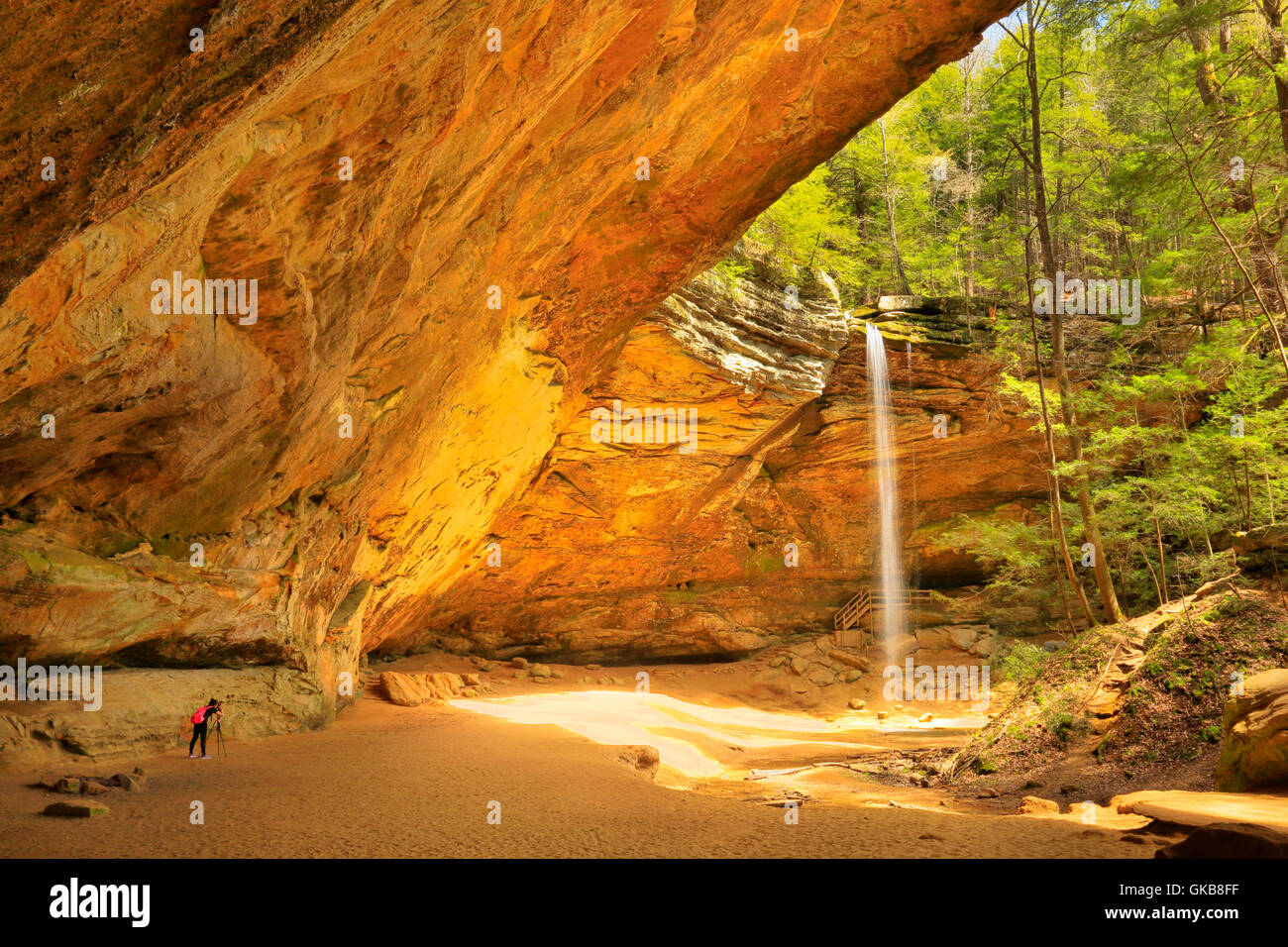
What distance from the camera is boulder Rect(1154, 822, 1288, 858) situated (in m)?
4.17

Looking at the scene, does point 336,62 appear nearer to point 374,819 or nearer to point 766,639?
point 374,819

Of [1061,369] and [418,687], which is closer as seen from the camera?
[1061,369]

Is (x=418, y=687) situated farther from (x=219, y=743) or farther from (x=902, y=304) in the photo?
(x=902, y=304)

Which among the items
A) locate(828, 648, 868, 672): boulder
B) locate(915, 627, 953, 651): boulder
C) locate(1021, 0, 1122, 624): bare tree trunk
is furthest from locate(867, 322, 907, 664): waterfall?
locate(1021, 0, 1122, 624): bare tree trunk

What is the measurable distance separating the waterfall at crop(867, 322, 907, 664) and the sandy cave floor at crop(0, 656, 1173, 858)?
1361cm

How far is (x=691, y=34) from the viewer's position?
10.1 m

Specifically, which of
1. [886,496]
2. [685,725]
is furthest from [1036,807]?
[886,496]

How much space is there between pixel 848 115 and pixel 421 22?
972 centimetres

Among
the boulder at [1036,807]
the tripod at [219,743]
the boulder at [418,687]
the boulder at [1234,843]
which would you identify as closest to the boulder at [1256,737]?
the boulder at [1036,807]

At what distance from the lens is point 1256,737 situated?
7023 millimetres

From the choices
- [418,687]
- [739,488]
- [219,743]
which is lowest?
[418,687]

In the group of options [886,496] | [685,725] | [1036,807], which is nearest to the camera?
[1036,807]

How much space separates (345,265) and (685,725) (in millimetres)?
11773

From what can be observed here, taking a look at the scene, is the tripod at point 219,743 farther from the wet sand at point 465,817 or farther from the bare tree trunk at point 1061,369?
the bare tree trunk at point 1061,369
